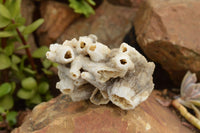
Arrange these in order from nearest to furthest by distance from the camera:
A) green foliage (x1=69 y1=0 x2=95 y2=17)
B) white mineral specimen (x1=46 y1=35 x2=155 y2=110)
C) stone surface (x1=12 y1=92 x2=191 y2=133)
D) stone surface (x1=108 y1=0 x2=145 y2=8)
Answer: white mineral specimen (x1=46 y1=35 x2=155 y2=110)
stone surface (x1=12 y1=92 x2=191 y2=133)
green foliage (x1=69 y1=0 x2=95 y2=17)
stone surface (x1=108 y1=0 x2=145 y2=8)

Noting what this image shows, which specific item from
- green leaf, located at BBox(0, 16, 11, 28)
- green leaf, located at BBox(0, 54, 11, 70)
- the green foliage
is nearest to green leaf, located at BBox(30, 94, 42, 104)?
green leaf, located at BBox(0, 54, 11, 70)

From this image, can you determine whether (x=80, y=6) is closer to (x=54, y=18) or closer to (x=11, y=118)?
(x=54, y=18)

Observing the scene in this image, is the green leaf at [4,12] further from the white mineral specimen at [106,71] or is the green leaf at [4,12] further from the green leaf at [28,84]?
the white mineral specimen at [106,71]

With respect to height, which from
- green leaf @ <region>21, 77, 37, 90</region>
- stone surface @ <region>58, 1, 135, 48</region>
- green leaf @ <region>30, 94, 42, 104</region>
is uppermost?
stone surface @ <region>58, 1, 135, 48</region>

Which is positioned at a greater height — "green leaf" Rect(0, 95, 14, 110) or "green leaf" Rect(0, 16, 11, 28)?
"green leaf" Rect(0, 16, 11, 28)

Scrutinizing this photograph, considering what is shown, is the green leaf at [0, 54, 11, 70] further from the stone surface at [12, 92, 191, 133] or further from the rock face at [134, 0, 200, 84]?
the rock face at [134, 0, 200, 84]

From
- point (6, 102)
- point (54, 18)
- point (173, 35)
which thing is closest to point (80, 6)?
point (54, 18)

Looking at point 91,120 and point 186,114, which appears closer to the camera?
point 91,120

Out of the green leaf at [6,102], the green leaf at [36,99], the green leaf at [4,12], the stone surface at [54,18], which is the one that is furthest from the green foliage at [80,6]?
the green leaf at [6,102]
